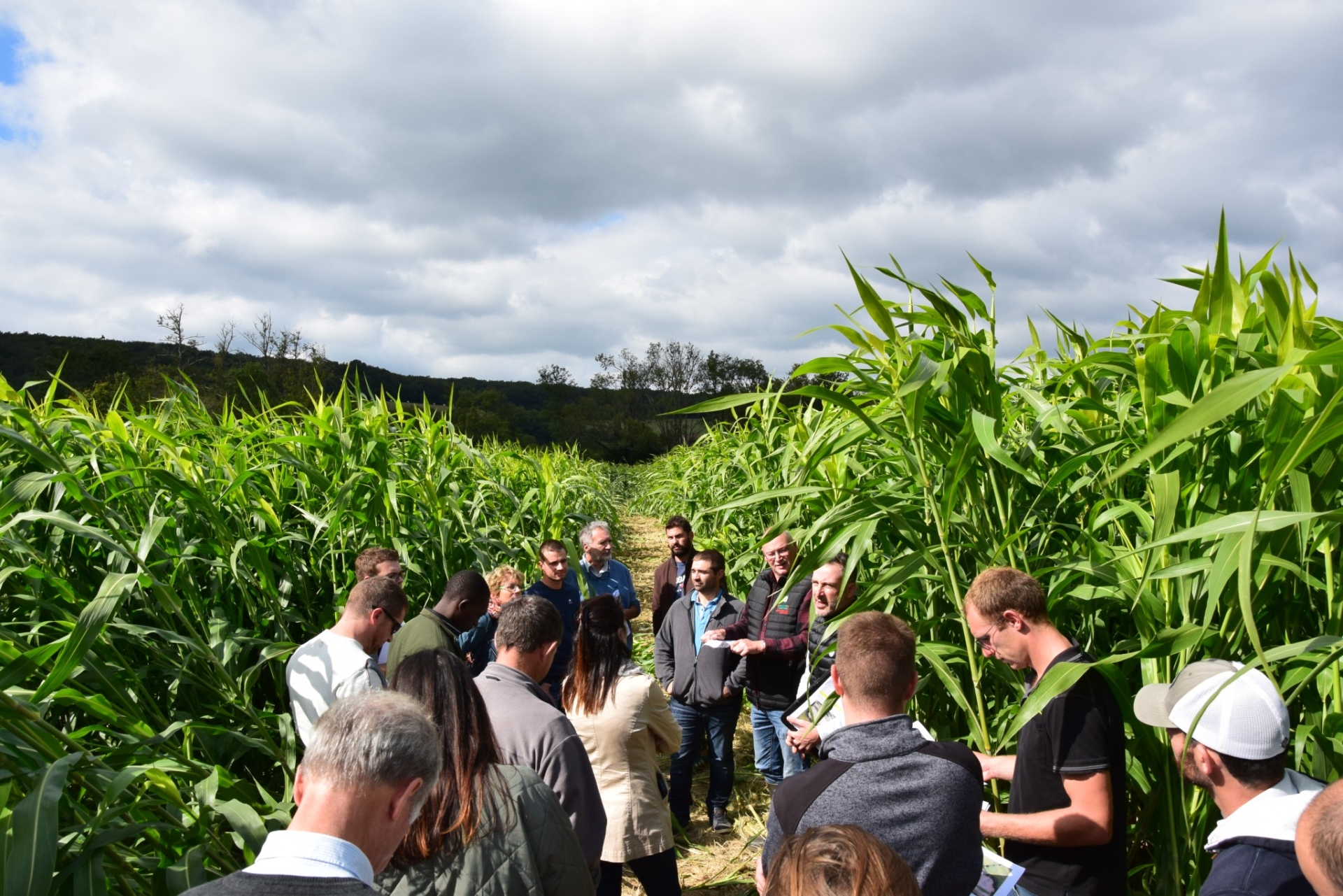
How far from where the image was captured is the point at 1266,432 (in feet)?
5.11

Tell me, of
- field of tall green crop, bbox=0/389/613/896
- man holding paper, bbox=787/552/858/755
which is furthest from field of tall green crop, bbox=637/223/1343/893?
field of tall green crop, bbox=0/389/613/896

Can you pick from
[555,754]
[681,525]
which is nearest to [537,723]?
[555,754]

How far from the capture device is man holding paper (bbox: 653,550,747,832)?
4.02 meters

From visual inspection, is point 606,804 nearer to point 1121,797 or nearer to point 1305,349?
point 1121,797

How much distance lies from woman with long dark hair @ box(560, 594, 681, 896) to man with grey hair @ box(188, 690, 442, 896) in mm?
1492

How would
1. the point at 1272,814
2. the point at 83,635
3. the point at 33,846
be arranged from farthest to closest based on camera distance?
the point at 83,635 → the point at 1272,814 → the point at 33,846

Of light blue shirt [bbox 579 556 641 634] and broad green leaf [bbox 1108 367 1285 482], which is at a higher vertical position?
broad green leaf [bbox 1108 367 1285 482]

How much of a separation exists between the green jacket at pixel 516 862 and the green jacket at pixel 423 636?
131 centimetres

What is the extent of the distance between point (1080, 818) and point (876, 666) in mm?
650

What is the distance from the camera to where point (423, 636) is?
9.86 ft

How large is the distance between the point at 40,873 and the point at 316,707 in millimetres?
1432

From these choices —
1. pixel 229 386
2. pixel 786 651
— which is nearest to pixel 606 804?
pixel 786 651

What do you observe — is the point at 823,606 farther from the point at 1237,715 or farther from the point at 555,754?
the point at 1237,715

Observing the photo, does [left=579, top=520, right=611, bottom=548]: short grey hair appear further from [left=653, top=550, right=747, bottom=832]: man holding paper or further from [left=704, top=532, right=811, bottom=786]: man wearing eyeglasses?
[left=704, top=532, right=811, bottom=786]: man wearing eyeglasses
